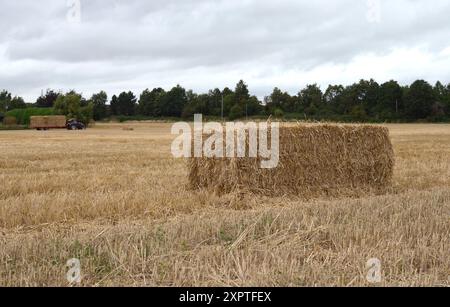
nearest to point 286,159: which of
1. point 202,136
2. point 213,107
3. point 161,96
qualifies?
point 202,136

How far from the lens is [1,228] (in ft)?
20.8

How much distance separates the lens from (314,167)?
10.2m

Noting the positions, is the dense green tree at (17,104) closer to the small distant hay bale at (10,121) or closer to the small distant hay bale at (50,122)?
the small distant hay bale at (10,121)

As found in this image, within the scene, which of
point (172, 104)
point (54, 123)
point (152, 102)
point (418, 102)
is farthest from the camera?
point (152, 102)

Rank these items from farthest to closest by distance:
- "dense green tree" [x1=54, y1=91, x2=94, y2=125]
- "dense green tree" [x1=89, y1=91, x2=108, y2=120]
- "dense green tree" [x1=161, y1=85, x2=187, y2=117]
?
"dense green tree" [x1=161, y1=85, x2=187, y2=117]
"dense green tree" [x1=89, y1=91, x2=108, y2=120]
"dense green tree" [x1=54, y1=91, x2=94, y2=125]

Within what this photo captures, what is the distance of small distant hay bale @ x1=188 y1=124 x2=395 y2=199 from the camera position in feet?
30.6

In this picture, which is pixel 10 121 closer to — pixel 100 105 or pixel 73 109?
pixel 73 109

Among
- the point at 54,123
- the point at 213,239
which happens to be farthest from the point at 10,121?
the point at 213,239

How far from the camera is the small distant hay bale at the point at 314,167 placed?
368 inches

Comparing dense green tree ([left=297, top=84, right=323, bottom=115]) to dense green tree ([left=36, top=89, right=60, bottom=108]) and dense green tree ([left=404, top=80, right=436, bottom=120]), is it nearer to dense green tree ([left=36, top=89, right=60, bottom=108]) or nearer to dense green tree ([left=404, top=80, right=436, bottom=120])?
dense green tree ([left=404, top=80, right=436, bottom=120])

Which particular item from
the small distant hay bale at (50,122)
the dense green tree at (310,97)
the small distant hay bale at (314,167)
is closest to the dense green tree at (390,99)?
the dense green tree at (310,97)

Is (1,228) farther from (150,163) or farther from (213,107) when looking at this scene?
(213,107)

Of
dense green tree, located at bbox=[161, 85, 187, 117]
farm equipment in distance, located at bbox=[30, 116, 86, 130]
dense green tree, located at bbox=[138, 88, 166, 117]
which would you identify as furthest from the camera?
dense green tree, located at bbox=[138, 88, 166, 117]

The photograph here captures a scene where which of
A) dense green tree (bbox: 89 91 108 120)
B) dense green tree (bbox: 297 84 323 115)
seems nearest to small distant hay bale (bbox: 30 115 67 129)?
dense green tree (bbox: 89 91 108 120)
